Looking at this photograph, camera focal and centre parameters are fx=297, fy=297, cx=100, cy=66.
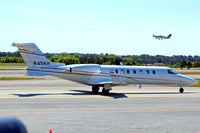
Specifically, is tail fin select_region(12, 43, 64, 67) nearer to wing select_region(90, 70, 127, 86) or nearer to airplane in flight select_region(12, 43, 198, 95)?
airplane in flight select_region(12, 43, 198, 95)

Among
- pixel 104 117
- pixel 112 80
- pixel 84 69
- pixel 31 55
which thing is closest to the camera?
pixel 104 117

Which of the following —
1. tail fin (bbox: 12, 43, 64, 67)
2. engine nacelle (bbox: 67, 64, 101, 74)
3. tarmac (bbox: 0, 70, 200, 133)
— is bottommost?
tarmac (bbox: 0, 70, 200, 133)

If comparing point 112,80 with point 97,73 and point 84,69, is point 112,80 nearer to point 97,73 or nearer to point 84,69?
point 97,73

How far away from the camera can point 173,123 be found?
14.7 m

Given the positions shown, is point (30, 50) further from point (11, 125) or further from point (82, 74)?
point (11, 125)

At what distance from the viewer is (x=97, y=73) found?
95.7ft

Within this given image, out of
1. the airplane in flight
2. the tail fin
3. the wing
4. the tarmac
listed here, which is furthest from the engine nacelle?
the tarmac

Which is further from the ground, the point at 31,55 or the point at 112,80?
the point at 31,55

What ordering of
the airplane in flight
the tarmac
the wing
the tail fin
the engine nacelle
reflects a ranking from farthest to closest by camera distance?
1. the wing
2. the engine nacelle
3. the airplane in flight
4. the tail fin
5. the tarmac

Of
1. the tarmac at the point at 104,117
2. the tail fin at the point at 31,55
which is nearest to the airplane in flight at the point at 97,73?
the tail fin at the point at 31,55

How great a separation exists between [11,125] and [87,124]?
11748 mm

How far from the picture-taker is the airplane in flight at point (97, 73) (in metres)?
27.1

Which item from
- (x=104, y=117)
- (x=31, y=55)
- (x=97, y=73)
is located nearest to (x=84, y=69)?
(x=97, y=73)

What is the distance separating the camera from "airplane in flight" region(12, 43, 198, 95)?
27109mm
